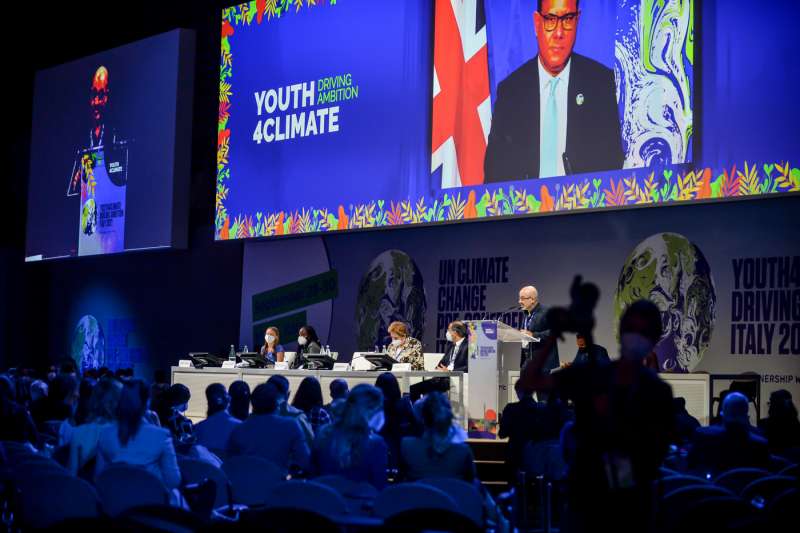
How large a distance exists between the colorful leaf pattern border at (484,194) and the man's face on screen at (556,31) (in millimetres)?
1247

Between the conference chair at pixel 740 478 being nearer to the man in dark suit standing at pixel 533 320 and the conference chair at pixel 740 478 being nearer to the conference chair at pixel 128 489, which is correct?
the conference chair at pixel 128 489

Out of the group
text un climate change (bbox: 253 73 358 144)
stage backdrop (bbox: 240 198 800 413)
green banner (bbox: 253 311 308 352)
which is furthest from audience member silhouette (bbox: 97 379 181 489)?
green banner (bbox: 253 311 308 352)

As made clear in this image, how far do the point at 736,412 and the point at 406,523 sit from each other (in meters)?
2.85

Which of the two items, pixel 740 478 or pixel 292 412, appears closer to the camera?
pixel 740 478

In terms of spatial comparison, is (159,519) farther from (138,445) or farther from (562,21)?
(562,21)

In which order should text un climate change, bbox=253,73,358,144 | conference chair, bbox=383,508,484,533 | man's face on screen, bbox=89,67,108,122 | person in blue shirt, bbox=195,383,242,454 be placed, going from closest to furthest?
conference chair, bbox=383,508,484,533 < person in blue shirt, bbox=195,383,242,454 < text un climate change, bbox=253,73,358,144 < man's face on screen, bbox=89,67,108,122

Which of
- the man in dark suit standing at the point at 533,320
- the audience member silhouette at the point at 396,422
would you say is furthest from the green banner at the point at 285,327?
the audience member silhouette at the point at 396,422

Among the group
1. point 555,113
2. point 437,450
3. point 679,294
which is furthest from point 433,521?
point 555,113

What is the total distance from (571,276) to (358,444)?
6.72 m

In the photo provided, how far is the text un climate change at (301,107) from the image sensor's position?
12.6 meters

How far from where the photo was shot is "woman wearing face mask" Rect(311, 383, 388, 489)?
15.6ft

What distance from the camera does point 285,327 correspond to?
14.1 metres

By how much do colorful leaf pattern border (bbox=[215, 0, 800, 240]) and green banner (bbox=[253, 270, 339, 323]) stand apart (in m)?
0.97

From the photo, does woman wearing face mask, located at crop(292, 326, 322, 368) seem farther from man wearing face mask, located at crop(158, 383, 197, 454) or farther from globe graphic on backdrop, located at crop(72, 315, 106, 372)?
globe graphic on backdrop, located at crop(72, 315, 106, 372)
